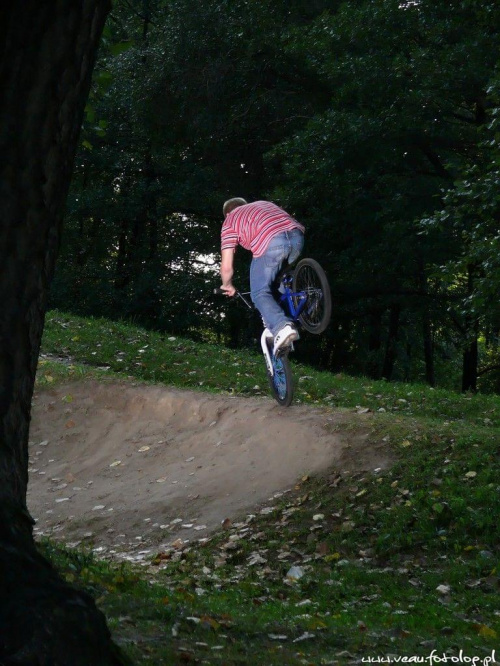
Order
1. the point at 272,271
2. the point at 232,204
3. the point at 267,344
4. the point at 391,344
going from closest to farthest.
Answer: the point at 272,271 → the point at 232,204 → the point at 267,344 → the point at 391,344

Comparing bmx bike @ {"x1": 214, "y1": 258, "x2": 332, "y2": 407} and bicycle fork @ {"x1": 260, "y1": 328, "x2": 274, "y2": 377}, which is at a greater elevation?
bmx bike @ {"x1": 214, "y1": 258, "x2": 332, "y2": 407}

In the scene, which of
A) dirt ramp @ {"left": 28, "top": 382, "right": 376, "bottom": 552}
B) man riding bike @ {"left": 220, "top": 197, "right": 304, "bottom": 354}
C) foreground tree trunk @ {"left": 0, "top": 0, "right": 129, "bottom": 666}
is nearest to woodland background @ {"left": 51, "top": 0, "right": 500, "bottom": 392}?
man riding bike @ {"left": 220, "top": 197, "right": 304, "bottom": 354}

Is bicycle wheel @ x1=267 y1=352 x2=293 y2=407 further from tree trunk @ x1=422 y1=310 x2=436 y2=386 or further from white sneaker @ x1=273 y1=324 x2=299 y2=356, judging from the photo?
tree trunk @ x1=422 y1=310 x2=436 y2=386

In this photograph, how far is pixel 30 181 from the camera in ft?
12.6

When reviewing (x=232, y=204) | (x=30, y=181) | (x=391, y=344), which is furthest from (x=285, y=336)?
(x=391, y=344)

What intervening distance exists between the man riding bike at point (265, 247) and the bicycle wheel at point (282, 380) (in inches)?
14.7

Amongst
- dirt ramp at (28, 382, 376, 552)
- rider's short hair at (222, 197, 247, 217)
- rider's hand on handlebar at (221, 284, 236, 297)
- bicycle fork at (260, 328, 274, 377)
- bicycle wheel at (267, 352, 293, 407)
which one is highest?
rider's short hair at (222, 197, 247, 217)

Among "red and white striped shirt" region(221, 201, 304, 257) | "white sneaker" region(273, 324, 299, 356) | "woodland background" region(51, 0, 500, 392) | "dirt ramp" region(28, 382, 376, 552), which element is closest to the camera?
"dirt ramp" region(28, 382, 376, 552)

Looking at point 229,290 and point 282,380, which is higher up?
point 229,290

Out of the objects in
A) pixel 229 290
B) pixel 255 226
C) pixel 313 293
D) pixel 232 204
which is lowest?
pixel 229 290

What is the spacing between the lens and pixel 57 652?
329 centimetres

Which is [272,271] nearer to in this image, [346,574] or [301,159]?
[346,574]

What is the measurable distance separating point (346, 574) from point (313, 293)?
11.7ft

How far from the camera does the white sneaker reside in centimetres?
995
